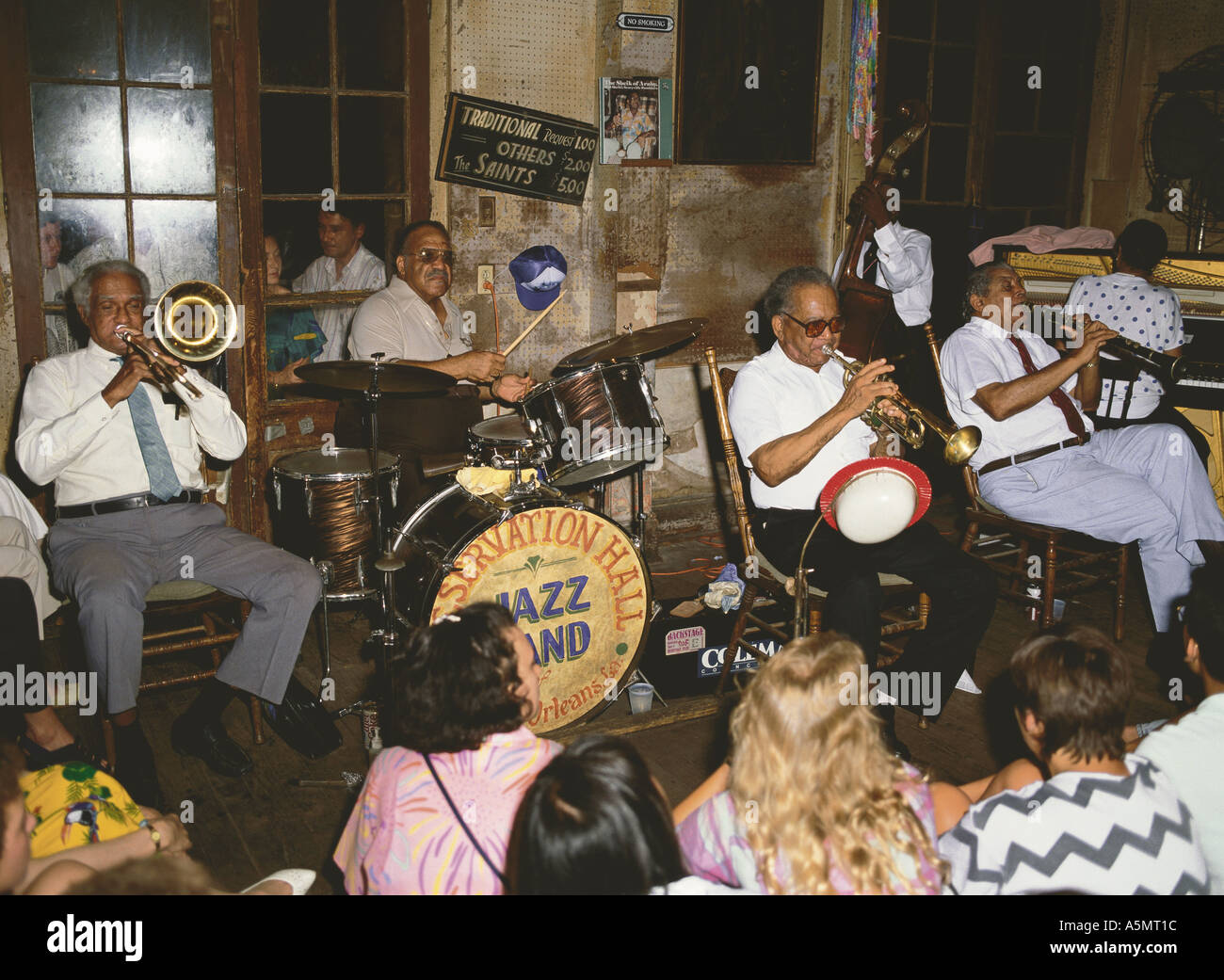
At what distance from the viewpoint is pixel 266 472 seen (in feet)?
17.3

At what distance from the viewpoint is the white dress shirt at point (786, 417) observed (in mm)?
4113

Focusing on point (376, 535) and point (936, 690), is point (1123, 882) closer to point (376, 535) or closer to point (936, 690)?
point (936, 690)

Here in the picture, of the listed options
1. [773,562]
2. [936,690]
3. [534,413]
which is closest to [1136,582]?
[936,690]

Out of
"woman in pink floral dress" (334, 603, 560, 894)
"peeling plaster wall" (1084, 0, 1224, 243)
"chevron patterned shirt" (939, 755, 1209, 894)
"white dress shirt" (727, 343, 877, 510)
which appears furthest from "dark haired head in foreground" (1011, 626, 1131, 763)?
"peeling plaster wall" (1084, 0, 1224, 243)

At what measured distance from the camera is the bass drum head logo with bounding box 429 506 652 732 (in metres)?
3.81

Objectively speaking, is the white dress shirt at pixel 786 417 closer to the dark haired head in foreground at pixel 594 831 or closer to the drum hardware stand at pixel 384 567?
the drum hardware stand at pixel 384 567

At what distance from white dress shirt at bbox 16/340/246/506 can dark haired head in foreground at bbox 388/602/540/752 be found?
77.9 inches

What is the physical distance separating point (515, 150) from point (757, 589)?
2.65 m

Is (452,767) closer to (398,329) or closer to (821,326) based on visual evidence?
(821,326)

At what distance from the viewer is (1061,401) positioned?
4965 millimetres

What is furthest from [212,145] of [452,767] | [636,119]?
[452,767]

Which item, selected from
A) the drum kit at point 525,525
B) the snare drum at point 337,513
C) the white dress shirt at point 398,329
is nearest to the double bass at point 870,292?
the drum kit at point 525,525

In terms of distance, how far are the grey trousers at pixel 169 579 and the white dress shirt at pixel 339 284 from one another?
1611 mm

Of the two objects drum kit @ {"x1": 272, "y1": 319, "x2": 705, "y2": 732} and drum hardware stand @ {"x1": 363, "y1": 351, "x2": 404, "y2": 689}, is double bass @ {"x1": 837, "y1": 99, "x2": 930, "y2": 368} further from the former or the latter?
drum hardware stand @ {"x1": 363, "y1": 351, "x2": 404, "y2": 689}
